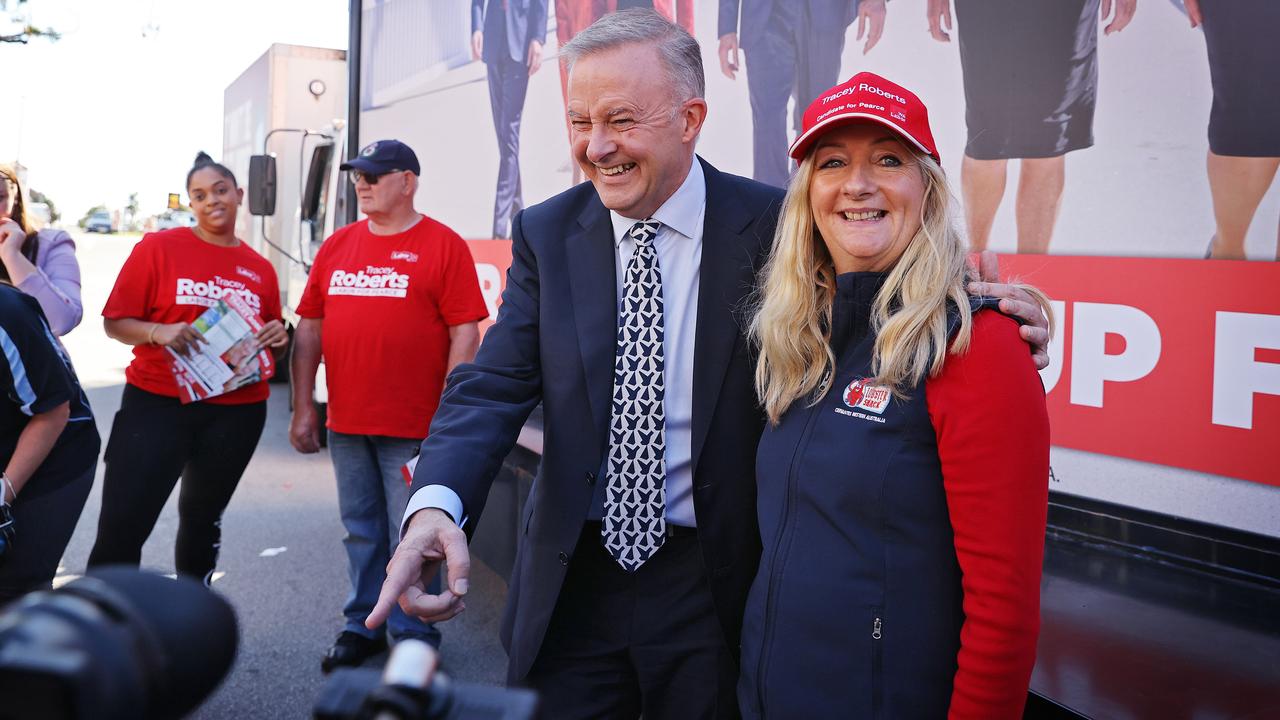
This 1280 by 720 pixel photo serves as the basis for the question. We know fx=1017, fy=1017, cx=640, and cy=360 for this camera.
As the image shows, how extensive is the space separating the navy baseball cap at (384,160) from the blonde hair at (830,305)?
2.63m

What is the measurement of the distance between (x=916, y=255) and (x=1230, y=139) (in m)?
0.63

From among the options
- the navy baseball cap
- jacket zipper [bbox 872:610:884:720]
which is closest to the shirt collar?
jacket zipper [bbox 872:610:884:720]

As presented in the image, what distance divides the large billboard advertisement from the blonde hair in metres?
0.21

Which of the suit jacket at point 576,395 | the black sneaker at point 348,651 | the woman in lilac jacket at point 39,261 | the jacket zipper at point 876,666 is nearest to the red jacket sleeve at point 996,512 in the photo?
the jacket zipper at point 876,666

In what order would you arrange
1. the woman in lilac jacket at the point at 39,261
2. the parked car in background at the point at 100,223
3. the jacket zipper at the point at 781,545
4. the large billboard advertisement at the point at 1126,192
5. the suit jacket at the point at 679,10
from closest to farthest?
the jacket zipper at the point at 781,545 → the large billboard advertisement at the point at 1126,192 → the suit jacket at the point at 679,10 → the woman in lilac jacket at the point at 39,261 → the parked car in background at the point at 100,223

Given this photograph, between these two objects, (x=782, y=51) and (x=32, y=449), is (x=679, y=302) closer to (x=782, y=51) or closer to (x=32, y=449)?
(x=782, y=51)

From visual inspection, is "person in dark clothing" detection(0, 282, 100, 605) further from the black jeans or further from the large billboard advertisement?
the large billboard advertisement

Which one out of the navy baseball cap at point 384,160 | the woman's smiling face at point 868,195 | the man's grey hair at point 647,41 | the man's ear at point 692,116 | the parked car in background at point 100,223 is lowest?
the woman's smiling face at point 868,195

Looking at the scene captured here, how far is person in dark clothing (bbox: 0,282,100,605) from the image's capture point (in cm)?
276

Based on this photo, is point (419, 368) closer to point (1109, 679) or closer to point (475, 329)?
point (475, 329)

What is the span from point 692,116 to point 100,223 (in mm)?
58001

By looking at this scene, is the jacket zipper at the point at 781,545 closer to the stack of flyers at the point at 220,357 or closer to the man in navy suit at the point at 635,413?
the man in navy suit at the point at 635,413

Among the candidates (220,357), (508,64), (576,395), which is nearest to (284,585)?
(220,357)

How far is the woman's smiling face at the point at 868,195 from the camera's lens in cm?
174
